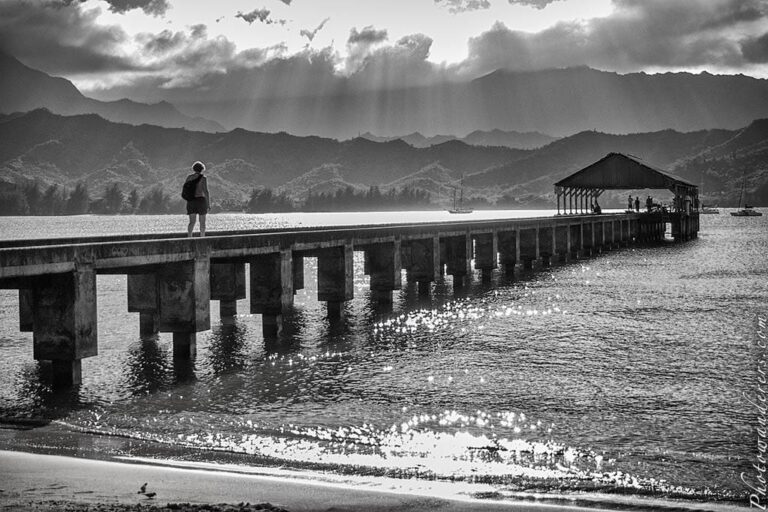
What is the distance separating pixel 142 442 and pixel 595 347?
14798mm

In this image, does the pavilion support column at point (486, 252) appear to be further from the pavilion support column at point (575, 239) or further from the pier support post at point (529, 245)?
the pavilion support column at point (575, 239)

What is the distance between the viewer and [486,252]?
45.9 meters

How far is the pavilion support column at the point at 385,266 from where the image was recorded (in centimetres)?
3159

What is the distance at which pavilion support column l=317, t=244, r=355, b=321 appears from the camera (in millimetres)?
27203

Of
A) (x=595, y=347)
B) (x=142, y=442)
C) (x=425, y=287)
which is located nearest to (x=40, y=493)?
(x=142, y=442)

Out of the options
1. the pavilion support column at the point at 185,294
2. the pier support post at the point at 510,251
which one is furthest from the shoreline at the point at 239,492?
the pier support post at the point at 510,251

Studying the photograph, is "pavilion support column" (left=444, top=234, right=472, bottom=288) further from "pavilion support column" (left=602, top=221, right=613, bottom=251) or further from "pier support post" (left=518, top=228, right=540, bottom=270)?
"pavilion support column" (left=602, top=221, right=613, bottom=251)

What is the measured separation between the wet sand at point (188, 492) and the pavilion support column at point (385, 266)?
21838 mm

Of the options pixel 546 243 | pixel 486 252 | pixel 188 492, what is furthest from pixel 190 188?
pixel 546 243

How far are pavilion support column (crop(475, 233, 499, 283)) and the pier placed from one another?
0.06 meters

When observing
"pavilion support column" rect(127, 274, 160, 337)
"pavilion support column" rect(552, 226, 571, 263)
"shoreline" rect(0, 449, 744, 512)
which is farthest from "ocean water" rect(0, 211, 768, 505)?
"pavilion support column" rect(552, 226, 571, 263)

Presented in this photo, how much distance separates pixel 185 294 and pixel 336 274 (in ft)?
30.1

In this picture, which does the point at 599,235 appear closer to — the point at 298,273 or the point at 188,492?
the point at 298,273

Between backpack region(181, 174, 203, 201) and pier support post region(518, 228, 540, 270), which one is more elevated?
backpack region(181, 174, 203, 201)
